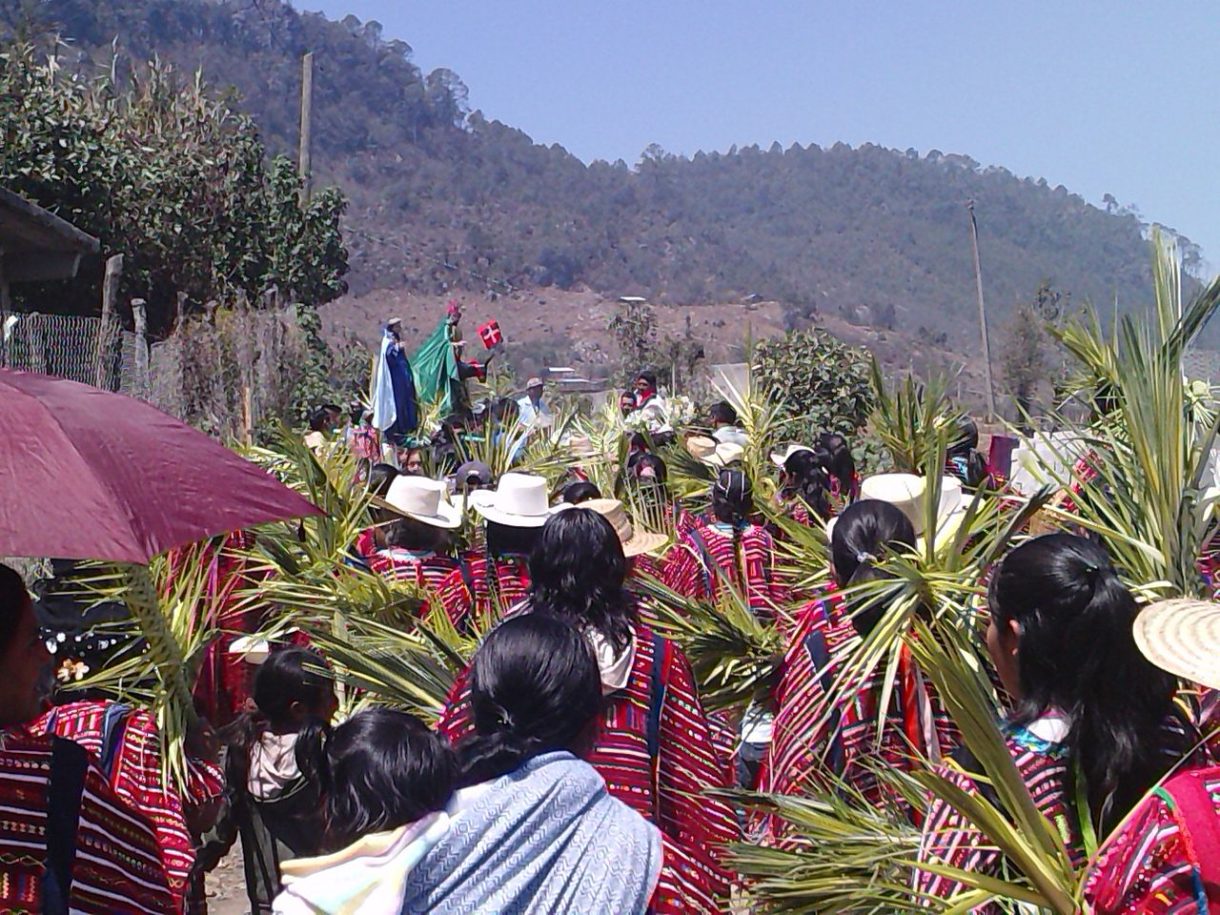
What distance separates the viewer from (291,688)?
13.2 ft

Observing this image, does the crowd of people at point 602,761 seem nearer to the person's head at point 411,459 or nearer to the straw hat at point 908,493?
the straw hat at point 908,493

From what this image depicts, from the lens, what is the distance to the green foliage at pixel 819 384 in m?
12.4

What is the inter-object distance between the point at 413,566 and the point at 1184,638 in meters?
3.87

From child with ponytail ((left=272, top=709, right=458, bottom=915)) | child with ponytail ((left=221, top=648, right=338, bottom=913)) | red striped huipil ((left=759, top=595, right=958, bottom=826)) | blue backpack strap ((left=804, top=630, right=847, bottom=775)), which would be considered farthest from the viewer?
child with ponytail ((left=221, top=648, right=338, bottom=913))

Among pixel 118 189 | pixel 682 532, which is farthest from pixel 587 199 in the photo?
pixel 682 532

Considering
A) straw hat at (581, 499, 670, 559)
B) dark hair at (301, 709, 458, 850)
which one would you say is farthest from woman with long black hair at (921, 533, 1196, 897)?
straw hat at (581, 499, 670, 559)

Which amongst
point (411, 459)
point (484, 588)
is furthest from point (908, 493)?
point (411, 459)

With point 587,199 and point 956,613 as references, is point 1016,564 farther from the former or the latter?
point 587,199

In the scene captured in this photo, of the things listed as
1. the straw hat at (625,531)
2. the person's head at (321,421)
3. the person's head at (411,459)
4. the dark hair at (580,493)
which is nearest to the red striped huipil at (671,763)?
the straw hat at (625,531)

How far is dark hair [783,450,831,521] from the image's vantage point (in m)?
7.49

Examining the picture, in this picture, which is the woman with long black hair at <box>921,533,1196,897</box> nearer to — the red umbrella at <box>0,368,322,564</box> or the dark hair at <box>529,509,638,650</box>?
the dark hair at <box>529,509,638,650</box>

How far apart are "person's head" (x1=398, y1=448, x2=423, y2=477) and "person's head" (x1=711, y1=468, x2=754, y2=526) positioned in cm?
349

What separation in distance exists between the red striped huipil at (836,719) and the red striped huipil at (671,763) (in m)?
0.24

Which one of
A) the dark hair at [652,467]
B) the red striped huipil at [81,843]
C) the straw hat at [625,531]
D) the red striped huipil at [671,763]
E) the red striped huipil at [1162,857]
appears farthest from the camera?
the dark hair at [652,467]
